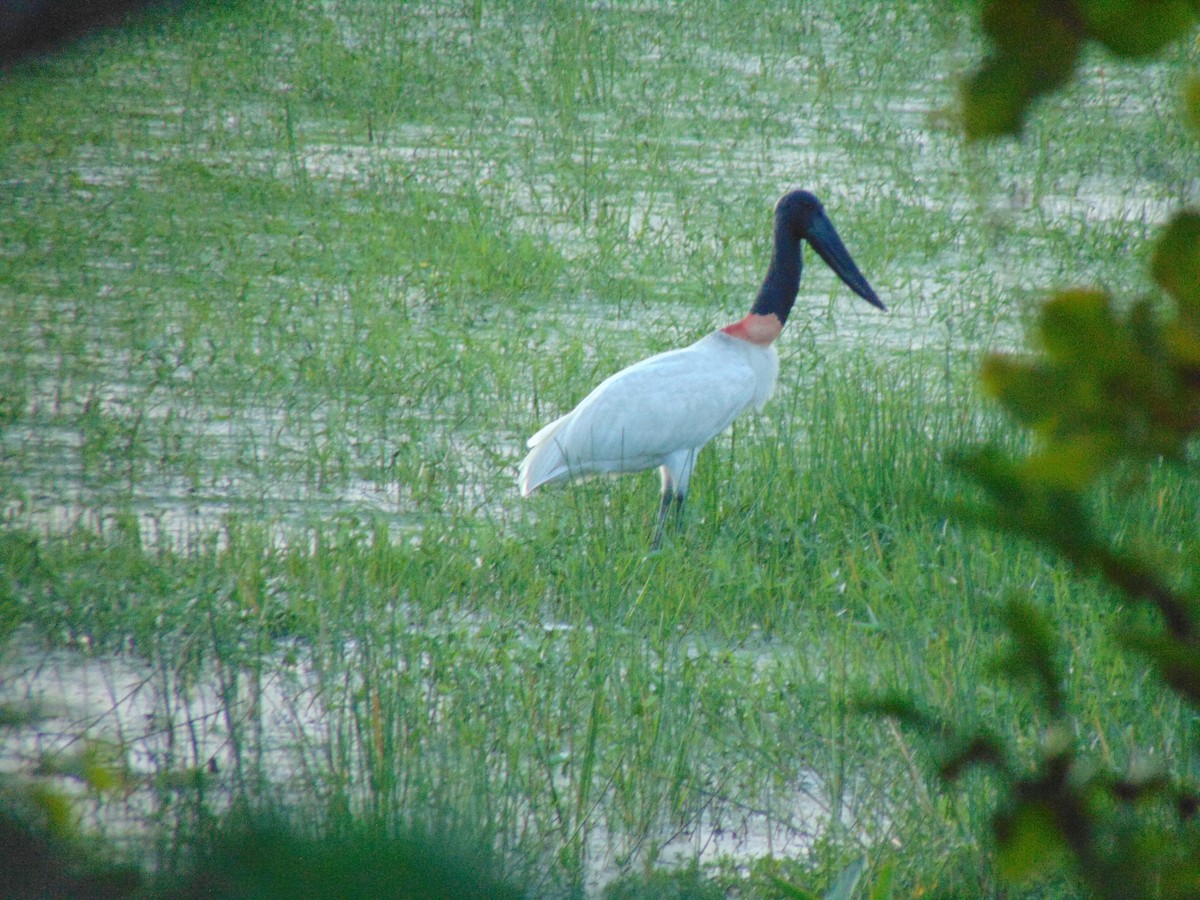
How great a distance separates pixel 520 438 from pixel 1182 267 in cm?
421

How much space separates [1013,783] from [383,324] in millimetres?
5118

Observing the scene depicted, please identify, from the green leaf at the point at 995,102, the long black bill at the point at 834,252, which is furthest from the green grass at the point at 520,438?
the long black bill at the point at 834,252

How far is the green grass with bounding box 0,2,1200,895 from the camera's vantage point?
2244 mm

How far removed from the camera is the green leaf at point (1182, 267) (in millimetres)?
557

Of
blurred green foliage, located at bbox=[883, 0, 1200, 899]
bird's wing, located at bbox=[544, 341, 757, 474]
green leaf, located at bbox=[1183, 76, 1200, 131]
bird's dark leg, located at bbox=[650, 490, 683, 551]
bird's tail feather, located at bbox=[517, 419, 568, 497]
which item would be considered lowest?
bird's dark leg, located at bbox=[650, 490, 683, 551]

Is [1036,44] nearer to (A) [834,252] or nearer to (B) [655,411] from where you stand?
(B) [655,411]

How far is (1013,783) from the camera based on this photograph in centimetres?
60

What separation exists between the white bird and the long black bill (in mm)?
345

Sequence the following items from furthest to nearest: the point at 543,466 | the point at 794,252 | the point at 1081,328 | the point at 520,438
A: the point at 794,252 < the point at 520,438 < the point at 543,466 < the point at 1081,328

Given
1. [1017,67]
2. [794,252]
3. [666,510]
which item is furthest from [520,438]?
[1017,67]

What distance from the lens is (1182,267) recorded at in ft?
1.84

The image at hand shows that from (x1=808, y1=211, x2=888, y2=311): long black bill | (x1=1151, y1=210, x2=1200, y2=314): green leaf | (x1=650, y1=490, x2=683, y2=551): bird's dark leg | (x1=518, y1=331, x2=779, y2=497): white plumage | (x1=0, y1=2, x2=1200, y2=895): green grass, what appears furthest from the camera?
(x1=808, y1=211, x2=888, y2=311): long black bill

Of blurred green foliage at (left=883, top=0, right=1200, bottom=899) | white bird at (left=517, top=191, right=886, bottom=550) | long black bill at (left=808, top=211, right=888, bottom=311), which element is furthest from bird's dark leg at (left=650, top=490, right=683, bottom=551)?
blurred green foliage at (left=883, top=0, right=1200, bottom=899)

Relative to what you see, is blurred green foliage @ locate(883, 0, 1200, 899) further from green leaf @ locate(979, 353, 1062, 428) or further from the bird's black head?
the bird's black head
